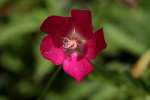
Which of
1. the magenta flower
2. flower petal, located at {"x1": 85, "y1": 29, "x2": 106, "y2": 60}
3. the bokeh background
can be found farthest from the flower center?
the bokeh background

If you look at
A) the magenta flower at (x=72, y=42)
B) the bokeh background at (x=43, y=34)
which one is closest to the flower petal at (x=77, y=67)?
the magenta flower at (x=72, y=42)

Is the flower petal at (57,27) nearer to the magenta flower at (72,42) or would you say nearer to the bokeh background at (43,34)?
the magenta flower at (72,42)

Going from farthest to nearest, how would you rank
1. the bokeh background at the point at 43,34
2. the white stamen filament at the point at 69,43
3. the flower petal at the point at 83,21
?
the bokeh background at the point at 43,34 → the white stamen filament at the point at 69,43 → the flower petal at the point at 83,21

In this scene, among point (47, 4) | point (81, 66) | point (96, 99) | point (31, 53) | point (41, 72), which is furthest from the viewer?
point (31, 53)

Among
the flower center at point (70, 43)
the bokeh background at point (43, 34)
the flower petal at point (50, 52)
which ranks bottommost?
the bokeh background at point (43, 34)

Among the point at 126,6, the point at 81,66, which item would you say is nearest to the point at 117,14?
the point at 126,6

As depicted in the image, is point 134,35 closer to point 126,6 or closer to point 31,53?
point 126,6

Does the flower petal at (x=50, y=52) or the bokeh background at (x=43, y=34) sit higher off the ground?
the flower petal at (x=50, y=52)

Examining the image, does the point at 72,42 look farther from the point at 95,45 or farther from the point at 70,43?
the point at 95,45
